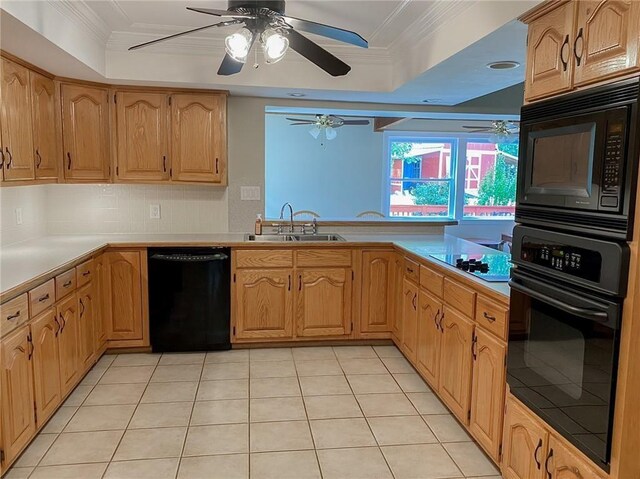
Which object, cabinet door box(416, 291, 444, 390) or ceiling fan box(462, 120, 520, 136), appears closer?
cabinet door box(416, 291, 444, 390)

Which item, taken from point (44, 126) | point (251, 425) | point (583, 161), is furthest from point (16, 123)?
point (583, 161)

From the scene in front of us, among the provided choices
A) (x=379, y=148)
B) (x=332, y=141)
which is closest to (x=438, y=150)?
(x=379, y=148)

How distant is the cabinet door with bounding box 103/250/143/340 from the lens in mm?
3826

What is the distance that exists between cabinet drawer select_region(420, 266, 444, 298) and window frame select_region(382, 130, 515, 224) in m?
4.60

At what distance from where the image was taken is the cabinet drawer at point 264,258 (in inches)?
157

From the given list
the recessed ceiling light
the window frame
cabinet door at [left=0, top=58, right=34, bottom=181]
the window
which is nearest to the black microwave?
the recessed ceiling light

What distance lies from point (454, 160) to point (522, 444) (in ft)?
20.9

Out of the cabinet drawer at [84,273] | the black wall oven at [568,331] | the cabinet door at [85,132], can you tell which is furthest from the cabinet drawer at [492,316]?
the cabinet door at [85,132]

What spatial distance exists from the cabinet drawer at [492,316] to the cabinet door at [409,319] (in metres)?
1.00

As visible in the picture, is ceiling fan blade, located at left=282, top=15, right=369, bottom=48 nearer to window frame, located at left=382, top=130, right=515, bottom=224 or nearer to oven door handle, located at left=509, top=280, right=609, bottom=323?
oven door handle, located at left=509, top=280, right=609, bottom=323

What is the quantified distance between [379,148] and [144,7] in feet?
16.6

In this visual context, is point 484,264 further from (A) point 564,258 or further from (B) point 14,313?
(B) point 14,313

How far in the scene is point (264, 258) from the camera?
4004 mm

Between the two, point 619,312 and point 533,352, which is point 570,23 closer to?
point 619,312
